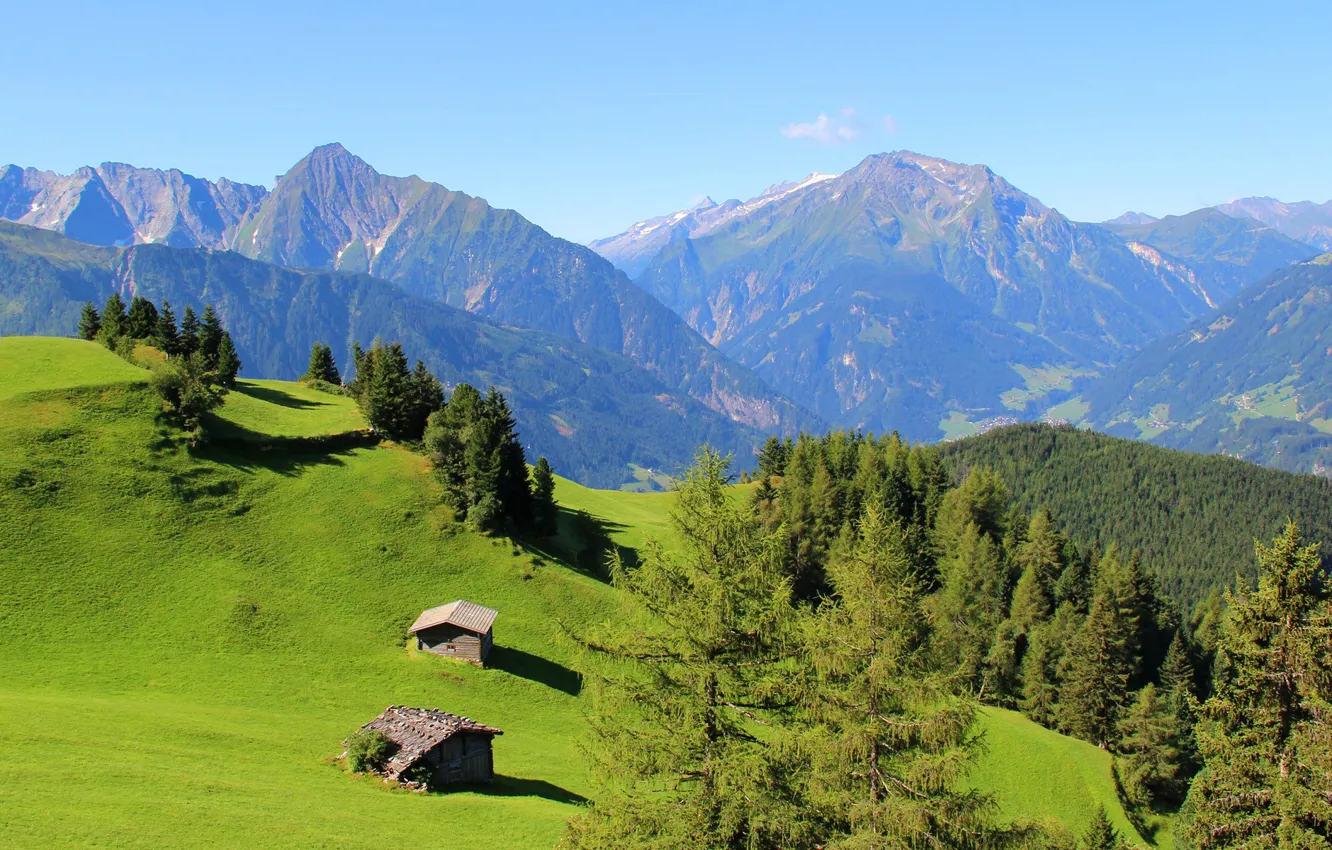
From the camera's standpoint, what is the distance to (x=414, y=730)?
142 ft

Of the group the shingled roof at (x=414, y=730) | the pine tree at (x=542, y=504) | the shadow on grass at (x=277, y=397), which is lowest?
the shingled roof at (x=414, y=730)

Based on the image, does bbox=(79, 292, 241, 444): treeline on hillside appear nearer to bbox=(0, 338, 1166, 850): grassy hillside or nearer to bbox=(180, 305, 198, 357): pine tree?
bbox=(180, 305, 198, 357): pine tree

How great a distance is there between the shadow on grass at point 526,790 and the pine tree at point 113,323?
261 ft

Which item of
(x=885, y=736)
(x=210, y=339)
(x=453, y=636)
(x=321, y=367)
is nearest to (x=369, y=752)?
(x=453, y=636)

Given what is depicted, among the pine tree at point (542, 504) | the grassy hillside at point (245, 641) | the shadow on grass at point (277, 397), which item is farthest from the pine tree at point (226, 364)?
the pine tree at point (542, 504)

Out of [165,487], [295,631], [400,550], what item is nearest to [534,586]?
[400,550]

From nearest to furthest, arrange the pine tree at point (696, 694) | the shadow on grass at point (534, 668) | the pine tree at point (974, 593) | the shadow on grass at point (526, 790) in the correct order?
1. the pine tree at point (696, 694)
2. the shadow on grass at point (526, 790)
3. the shadow on grass at point (534, 668)
4. the pine tree at point (974, 593)

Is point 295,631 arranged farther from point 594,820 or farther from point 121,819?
point 594,820

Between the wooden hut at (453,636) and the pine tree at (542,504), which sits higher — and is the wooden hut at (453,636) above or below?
below

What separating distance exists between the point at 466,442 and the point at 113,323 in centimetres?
5000

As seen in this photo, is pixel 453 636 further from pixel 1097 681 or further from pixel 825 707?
pixel 1097 681

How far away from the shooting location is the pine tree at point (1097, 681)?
272ft

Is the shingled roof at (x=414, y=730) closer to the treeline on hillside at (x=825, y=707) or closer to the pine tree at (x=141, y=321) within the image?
the treeline on hillside at (x=825, y=707)

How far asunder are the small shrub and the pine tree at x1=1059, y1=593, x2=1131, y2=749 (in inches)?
2688
